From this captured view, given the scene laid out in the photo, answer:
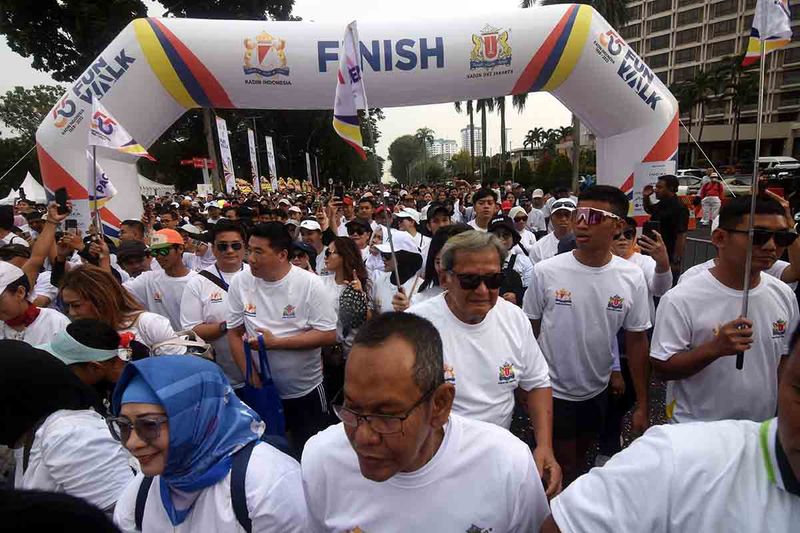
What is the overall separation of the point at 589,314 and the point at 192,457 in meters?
2.17

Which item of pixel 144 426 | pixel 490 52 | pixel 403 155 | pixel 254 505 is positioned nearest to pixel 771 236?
pixel 254 505

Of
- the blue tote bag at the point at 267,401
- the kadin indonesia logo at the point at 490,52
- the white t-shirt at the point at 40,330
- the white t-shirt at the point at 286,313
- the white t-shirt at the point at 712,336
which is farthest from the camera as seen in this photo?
the kadin indonesia logo at the point at 490,52

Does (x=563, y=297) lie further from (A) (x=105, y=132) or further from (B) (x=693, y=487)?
(A) (x=105, y=132)

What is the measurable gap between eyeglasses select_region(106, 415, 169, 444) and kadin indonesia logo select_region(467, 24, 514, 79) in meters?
7.28

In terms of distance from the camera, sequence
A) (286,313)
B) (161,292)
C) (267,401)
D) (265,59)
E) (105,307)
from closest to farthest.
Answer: (105,307)
(267,401)
(286,313)
(161,292)
(265,59)

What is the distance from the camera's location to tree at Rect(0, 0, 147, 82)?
17.7 m

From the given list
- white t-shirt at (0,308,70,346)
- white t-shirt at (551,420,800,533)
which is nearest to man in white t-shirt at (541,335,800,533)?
white t-shirt at (551,420,800,533)

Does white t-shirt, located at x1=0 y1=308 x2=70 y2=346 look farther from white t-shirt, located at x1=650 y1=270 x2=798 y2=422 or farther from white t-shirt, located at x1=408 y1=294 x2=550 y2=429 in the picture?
white t-shirt, located at x1=650 y1=270 x2=798 y2=422

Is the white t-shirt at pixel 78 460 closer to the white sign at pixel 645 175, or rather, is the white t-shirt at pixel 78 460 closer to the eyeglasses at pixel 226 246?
the eyeglasses at pixel 226 246

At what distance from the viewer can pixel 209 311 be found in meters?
3.41

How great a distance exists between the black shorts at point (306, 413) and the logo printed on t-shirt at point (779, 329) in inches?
105

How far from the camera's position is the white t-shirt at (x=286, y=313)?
3043mm

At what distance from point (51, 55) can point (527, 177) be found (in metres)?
27.9

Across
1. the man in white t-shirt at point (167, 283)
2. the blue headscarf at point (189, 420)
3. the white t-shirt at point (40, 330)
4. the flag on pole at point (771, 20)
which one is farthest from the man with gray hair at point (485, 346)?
the man in white t-shirt at point (167, 283)
